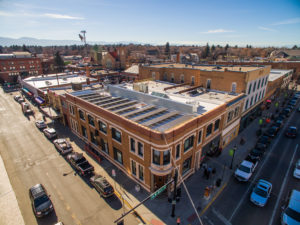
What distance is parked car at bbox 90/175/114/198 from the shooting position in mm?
18358

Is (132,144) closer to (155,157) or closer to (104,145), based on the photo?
(155,157)

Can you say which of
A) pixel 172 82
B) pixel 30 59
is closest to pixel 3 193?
pixel 172 82

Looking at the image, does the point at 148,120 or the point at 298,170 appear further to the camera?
the point at 298,170

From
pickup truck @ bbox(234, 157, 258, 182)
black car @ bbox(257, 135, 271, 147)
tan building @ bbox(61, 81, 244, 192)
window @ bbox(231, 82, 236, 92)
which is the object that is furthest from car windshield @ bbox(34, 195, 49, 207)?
black car @ bbox(257, 135, 271, 147)

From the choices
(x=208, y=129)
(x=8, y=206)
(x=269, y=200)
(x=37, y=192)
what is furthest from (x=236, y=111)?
(x=8, y=206)

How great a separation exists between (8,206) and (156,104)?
20743 mm

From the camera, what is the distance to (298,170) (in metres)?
22.0

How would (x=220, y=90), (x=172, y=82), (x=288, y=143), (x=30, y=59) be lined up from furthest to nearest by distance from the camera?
(x=30, y=59), (x=172, y=82), (x=220, y=90), (x=288, y=143)

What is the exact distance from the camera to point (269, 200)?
18.7m

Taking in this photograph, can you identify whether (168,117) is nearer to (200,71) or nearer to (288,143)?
(200,71)

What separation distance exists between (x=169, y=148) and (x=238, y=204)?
990 centimetres

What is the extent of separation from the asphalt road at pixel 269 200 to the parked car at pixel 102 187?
33.3 feet

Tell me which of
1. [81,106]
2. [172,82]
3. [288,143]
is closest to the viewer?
[81,106]

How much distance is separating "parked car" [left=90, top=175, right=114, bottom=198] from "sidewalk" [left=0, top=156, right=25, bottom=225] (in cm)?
712
